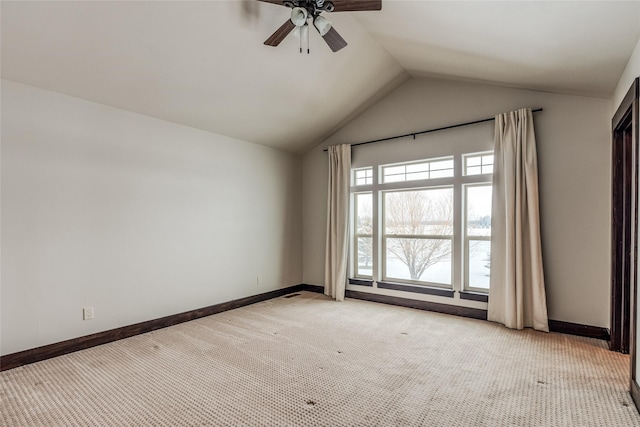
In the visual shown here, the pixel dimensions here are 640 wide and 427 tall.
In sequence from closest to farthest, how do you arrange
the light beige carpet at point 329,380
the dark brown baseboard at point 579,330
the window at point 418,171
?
the light beige carpet at point 329,380 → the dark brown baseboard at point 579,330 → the window at point 418,171

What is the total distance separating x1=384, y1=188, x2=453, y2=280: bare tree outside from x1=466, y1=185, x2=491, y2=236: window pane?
0.76 feet

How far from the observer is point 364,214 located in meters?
5.23

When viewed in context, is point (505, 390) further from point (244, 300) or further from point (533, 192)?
point (244, 300)

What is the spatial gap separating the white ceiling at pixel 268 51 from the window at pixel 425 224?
4.00 feet

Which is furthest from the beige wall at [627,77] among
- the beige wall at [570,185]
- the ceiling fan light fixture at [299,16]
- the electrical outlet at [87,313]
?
the electrical outlet at [87,313]

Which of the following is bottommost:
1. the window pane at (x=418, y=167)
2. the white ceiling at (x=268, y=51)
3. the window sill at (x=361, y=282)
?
the window sill at (x=361, y=282)

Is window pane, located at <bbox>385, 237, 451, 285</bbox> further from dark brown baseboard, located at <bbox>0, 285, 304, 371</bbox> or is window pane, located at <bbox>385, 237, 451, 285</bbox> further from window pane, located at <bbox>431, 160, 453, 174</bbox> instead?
dark brown baseboard, located at <bbox>0, 285, 304, 371</bbox>

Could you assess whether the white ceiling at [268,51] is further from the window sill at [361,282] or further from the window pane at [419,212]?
the window sill at [361,282]

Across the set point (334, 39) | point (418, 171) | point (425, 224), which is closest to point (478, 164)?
point (418, 171)

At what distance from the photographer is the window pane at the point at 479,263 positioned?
4094mm

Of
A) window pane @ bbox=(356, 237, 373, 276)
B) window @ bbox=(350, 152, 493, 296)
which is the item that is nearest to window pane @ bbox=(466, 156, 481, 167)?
window @ bbox=(350, 152, 493, 296)

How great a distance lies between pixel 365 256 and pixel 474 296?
5.52 feet

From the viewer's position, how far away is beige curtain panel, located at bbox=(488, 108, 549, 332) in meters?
3.56

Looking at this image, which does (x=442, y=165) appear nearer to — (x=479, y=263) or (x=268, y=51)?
(x=479, y=263)
